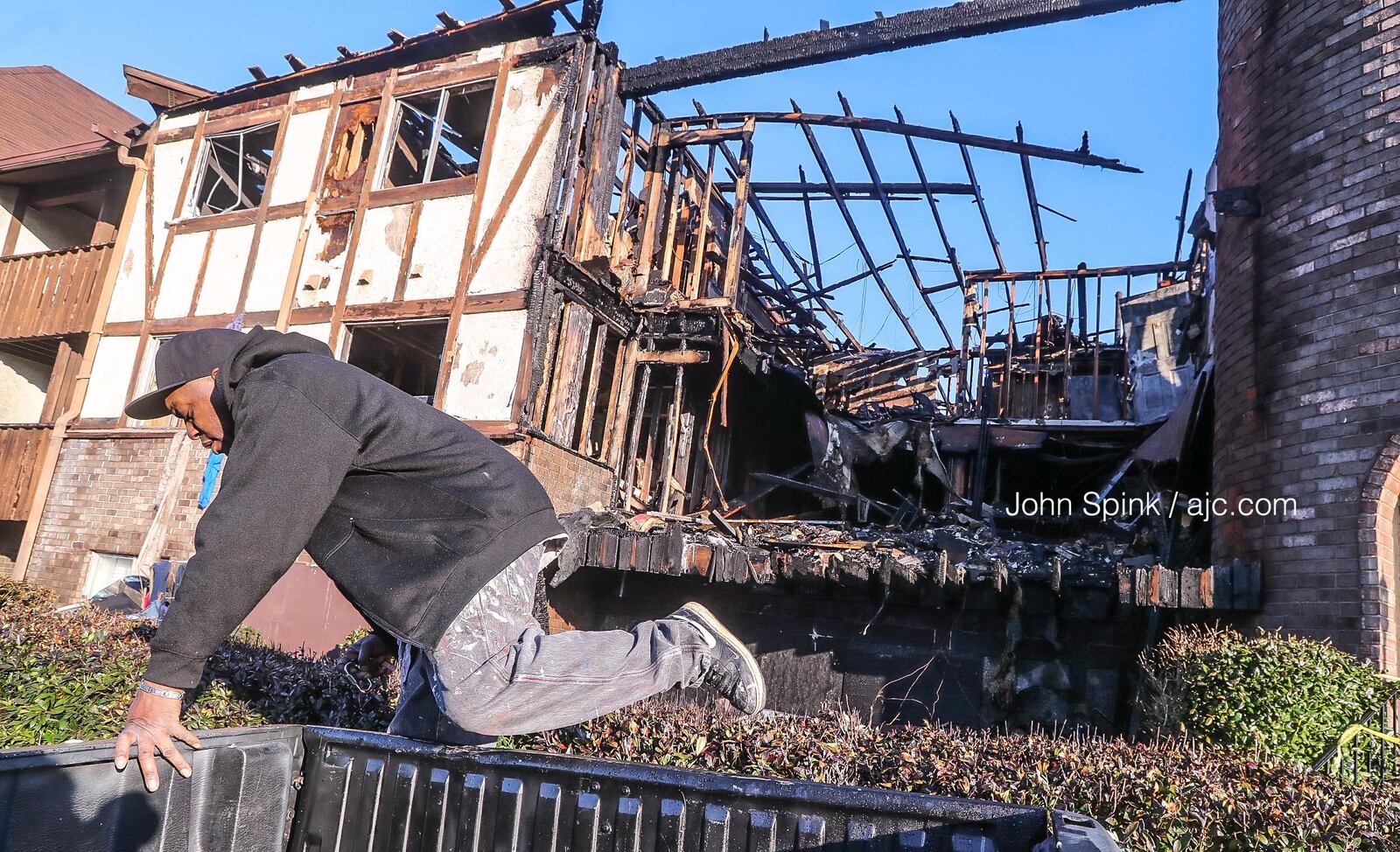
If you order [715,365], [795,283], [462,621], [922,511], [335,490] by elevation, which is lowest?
[462,621]

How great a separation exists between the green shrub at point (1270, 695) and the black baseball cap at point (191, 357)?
16.8 feet

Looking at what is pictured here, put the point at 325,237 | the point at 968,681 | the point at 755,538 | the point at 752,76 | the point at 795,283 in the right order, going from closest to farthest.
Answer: the point at 968,681 → the point at 755,538 → the point at 752,76 → the point at 325,237 → the point at 795,283

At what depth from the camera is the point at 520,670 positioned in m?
2.69

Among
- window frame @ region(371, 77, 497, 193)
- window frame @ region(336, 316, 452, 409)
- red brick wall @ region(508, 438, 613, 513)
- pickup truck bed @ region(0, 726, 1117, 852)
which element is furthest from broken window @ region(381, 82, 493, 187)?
pickup truck bed @ region(0, 726, 1117, 852)

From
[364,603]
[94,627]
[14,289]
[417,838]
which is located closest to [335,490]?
[364,603]

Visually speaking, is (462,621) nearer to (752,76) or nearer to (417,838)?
(417,838)

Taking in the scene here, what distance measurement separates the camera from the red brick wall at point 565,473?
32.6ft

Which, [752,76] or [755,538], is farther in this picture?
[752,76]

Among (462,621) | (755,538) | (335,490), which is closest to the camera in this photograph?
(335,490)

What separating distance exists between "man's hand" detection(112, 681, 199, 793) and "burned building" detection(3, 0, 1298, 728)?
19.6 feet

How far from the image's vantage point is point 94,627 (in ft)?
19.6

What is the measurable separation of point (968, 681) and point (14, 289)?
1655 centimetres

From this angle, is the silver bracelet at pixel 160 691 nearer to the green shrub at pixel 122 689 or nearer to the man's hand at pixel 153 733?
the man's hand at pixel 153 733

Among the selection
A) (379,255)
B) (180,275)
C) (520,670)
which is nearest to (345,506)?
(520,670)
